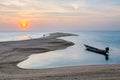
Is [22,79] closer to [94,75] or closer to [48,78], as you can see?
[48,78]

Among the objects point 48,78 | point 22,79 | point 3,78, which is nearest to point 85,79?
point 48,78

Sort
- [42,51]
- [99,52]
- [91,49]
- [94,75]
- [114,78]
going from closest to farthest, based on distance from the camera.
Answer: [114,78] → [94,75] → [42,51] → [99,52] → [91,49]

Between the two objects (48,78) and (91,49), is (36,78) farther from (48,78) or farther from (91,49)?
(91,49)

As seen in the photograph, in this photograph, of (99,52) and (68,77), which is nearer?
(68,77)

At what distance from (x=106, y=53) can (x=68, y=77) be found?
3129 cm

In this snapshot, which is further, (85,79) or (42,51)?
(42,51)

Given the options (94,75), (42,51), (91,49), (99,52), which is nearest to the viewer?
(94,75)

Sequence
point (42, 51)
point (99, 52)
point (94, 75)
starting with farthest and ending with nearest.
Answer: point (99, 52) < point (42, 51) < point (94, 75)

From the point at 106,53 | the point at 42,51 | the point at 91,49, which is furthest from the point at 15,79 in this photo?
the point at 91,49

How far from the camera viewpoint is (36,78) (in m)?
20.7

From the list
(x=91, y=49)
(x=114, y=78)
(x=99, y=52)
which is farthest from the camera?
(x=91, y=49)

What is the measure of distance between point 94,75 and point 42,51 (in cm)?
2907

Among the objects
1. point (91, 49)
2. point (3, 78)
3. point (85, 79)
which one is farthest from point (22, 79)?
point (91, 49)

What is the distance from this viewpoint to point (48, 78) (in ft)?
68.3
